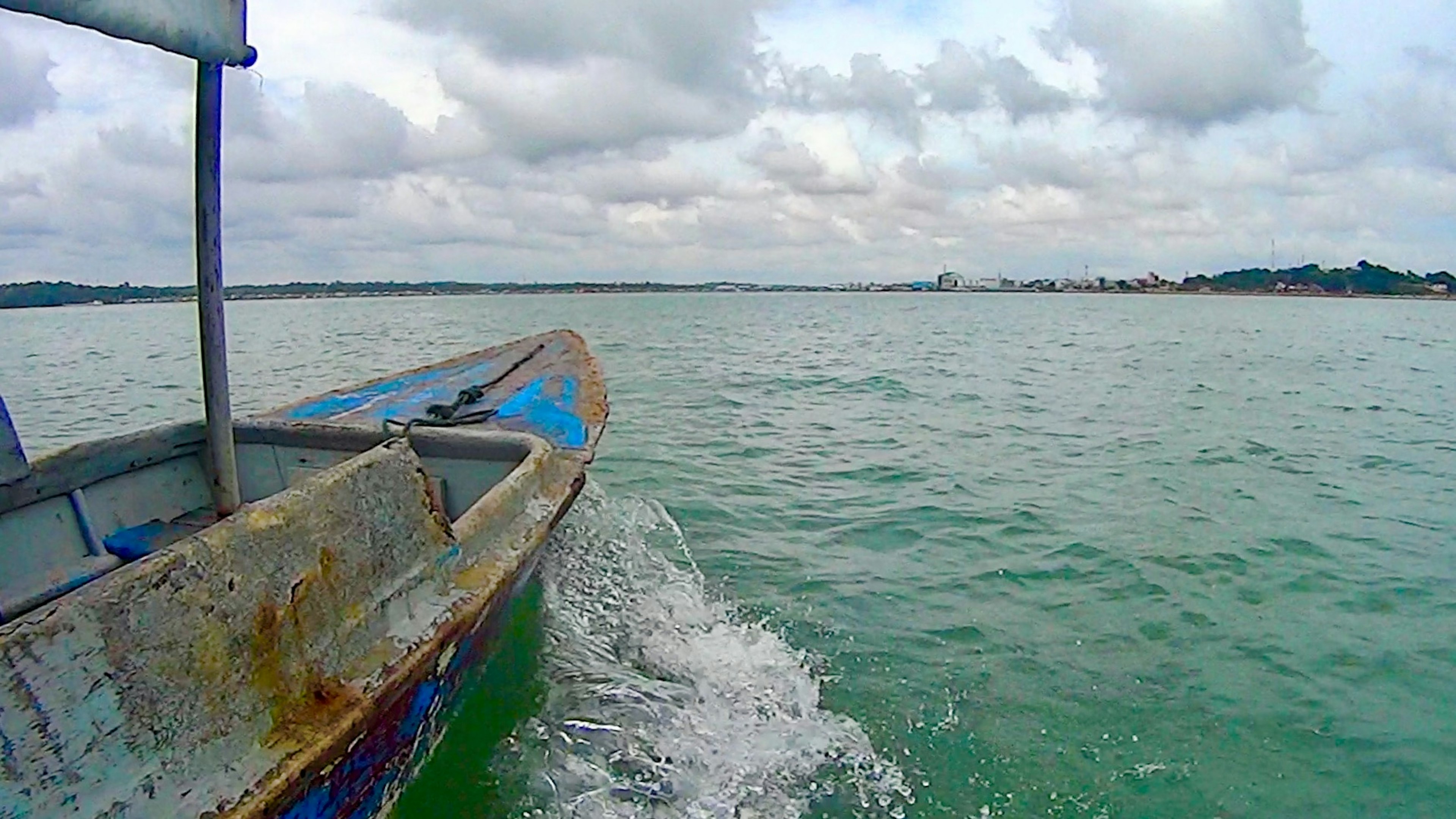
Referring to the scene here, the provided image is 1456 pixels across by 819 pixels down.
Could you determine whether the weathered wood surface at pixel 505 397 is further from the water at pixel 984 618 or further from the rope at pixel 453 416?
the water at pixel 984 618

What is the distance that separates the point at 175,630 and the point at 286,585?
1.17ft

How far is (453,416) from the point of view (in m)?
6.30

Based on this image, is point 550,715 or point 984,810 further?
point 550,715

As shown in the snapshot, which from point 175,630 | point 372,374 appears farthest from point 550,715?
point 372,374

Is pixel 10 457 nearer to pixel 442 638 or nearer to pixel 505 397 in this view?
pixel 442 638

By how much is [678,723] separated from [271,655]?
8.62ft

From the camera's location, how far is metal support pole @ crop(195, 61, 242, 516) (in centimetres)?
364

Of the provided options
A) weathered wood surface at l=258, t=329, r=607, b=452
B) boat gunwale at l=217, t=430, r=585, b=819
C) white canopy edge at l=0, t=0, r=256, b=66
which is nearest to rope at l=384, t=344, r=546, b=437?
weathered wood surface at l=258, t=329, r=607, b=452

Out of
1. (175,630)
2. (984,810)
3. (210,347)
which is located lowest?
(984,810)

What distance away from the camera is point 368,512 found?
2977 millimetres

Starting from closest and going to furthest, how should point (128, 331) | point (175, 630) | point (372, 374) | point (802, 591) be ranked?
point (175, 630) → point (802, 591) → point (372, 374) → point (128, 331)

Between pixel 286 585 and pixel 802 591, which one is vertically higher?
pixel 286 585

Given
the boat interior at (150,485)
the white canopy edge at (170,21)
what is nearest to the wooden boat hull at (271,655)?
the boat interior at (150,485)

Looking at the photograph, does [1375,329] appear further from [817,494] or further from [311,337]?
[311,337]
